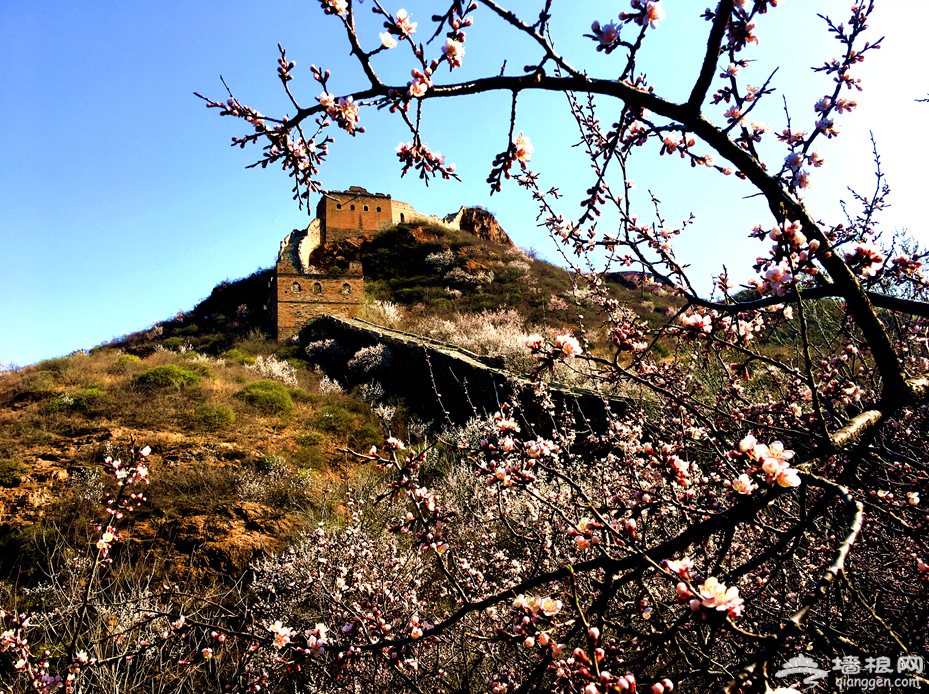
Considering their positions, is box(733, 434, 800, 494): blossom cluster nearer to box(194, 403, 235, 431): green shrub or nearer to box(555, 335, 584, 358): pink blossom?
box(555, 335, 584, 358): pink blossom

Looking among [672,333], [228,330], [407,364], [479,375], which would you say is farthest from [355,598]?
[228,330]

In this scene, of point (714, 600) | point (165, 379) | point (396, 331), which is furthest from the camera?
point (396, 331)

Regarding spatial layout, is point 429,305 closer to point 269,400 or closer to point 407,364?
point 407,364

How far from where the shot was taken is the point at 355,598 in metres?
4.16

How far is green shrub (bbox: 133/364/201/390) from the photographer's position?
12836 millimetres

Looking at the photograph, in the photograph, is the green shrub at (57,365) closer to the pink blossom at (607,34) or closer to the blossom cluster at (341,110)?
the blossom cluster at (341,110)

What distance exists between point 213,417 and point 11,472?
11.7 feet

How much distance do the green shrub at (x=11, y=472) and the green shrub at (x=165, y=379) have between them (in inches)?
167

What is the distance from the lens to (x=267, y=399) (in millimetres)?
12945

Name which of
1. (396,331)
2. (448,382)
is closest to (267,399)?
(448,382)

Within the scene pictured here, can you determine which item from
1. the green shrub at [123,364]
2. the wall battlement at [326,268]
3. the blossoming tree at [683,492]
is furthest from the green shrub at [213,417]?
the blossoming tree at [683,492]

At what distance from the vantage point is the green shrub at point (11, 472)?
8.28 meters

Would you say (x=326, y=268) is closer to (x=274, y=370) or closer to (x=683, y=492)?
(x=274, y=370)

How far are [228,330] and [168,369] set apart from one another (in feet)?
42.7
